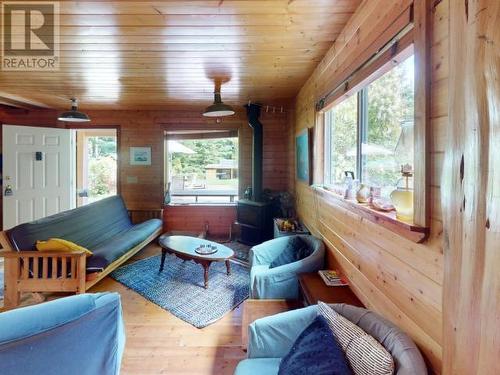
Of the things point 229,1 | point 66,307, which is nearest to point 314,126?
point 229,1

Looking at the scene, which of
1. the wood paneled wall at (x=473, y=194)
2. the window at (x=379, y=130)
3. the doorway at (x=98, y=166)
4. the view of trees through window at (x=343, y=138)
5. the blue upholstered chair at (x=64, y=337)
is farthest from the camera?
the doorway at (x=98, y=166)

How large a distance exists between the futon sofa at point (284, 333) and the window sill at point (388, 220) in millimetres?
404

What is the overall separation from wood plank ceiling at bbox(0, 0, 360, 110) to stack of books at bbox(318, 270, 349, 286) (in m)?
1.81

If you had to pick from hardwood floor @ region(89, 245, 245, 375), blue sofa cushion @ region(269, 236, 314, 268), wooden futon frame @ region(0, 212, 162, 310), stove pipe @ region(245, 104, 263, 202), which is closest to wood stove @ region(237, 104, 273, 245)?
stove pipe @ region(245, 104, 263, 202)

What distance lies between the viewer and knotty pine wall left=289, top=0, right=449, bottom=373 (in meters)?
1.03

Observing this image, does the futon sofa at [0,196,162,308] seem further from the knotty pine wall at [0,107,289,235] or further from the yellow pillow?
the knotty pine wall at [0,107,289,235]

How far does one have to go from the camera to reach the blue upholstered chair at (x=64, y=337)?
3.05ft

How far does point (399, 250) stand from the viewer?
1299mm

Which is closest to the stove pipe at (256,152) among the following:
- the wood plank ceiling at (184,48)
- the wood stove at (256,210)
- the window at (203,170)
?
the wood stove at (256,210)

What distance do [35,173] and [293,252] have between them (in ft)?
13.8

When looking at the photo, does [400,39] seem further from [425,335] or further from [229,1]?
[425,335]

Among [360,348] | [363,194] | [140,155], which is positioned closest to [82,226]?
[140,155]

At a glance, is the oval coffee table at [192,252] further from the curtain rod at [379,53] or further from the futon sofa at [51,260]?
the curtain rod at [379,53]

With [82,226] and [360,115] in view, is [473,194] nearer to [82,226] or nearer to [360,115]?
[360,115]
